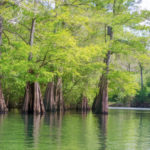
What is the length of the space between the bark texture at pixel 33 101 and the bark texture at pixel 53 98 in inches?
278

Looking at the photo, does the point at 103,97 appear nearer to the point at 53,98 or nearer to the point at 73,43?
the point at 53,98

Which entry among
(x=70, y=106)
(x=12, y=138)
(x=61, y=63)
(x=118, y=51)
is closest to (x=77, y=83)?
(x=70, y=106)

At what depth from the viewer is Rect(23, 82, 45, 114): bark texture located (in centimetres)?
3111

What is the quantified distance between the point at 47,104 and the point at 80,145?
28310mm

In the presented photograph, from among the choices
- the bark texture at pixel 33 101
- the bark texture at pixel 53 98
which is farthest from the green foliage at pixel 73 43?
the bark texture at pixel 53 98

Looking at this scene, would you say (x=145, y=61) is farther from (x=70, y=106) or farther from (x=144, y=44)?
(x=70, y=106)

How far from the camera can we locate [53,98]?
133 feet

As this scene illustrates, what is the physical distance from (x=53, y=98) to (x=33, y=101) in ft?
30.2

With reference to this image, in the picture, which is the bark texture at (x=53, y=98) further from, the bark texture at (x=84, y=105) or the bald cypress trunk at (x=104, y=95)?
the bark texture at (x=84, y=105)

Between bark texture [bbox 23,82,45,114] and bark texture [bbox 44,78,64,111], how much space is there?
7.05 meters

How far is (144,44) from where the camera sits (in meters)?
36.0

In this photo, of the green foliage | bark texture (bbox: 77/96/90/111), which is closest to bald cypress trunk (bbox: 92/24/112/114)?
the green foliage

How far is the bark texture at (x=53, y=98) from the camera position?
130 ft

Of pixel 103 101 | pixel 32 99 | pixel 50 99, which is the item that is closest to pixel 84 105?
pixel 50 99
